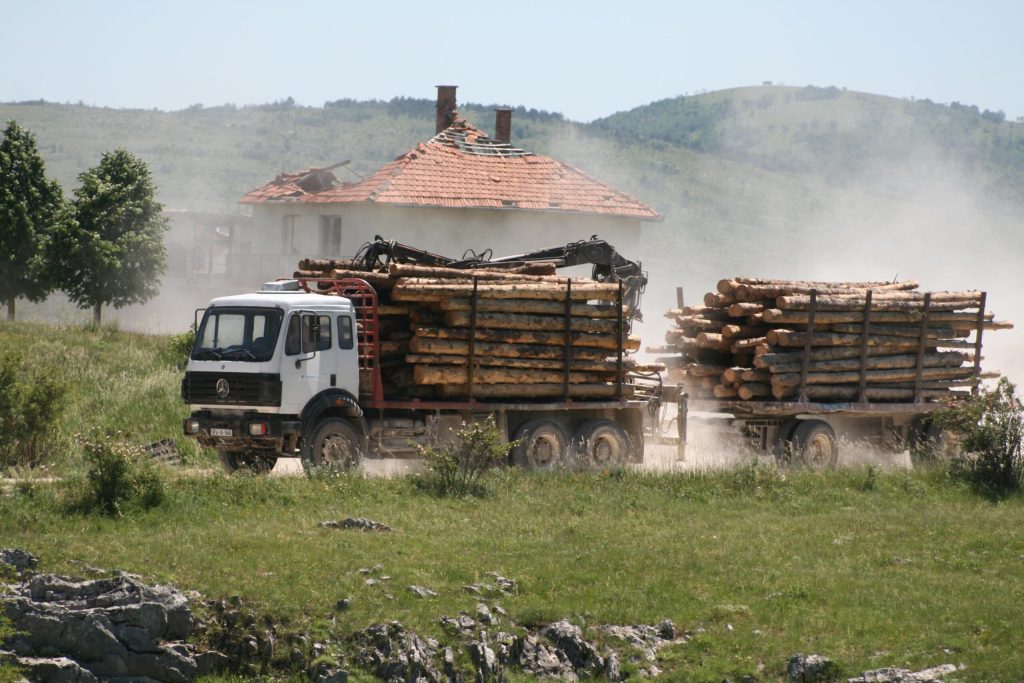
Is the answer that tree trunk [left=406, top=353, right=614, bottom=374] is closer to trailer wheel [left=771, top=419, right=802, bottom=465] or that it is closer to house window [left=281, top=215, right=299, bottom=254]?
trailer wheel [left=771, top=419, right=802, bottom=465]

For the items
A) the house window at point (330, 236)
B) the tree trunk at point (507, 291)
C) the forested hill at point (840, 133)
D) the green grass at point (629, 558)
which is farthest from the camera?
the forested hill at point (840, 133)

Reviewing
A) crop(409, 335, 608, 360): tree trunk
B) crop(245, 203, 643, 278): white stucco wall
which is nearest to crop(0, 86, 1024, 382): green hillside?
crop(245, 203, 643, 278): white stucco wall

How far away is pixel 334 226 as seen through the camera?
4944 cm

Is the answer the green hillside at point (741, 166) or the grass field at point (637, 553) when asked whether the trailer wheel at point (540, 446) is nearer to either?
the grass field at point (637, 553)

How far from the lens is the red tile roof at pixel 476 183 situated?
149ft

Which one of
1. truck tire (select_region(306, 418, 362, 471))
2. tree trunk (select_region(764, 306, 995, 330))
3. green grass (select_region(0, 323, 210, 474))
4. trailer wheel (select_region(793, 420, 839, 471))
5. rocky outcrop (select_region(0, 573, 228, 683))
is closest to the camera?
rocky outcrop (select_region(0, 573, 228, 683))

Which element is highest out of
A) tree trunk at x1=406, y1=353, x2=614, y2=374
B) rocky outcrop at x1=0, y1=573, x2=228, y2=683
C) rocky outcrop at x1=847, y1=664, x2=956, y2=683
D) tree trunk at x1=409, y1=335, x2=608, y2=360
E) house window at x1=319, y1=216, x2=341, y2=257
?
house window at x1=319, y1=216, x2=341, y2=257

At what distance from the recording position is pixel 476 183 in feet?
154

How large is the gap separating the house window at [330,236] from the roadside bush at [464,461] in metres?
30.9

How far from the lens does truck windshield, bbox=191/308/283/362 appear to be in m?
19.2

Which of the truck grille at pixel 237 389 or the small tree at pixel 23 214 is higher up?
the small tree at pixel 23 214

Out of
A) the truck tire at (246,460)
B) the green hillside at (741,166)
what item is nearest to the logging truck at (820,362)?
the truck tire at (246,460)

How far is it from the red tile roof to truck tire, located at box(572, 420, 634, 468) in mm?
23296

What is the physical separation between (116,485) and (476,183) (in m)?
32.1
